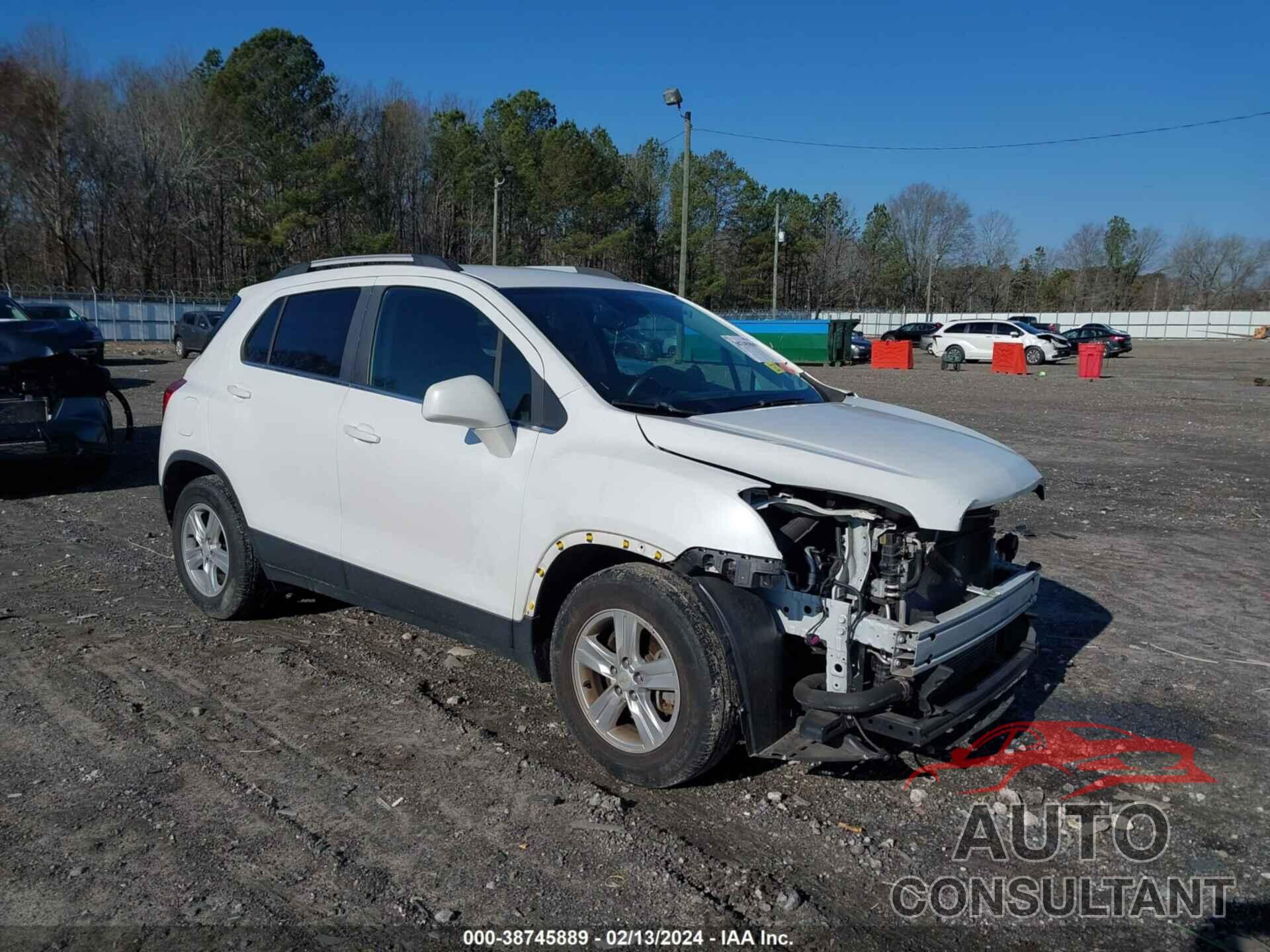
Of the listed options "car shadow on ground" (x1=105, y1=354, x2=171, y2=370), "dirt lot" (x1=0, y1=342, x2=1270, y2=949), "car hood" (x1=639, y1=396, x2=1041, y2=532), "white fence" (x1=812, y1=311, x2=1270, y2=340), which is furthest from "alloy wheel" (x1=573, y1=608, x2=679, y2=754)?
"white fence" (x1=812, y1=311, x2=1270, y2=340)

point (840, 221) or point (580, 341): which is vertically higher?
point (840, 221)

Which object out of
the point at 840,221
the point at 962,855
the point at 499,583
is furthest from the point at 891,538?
the point at 840,221

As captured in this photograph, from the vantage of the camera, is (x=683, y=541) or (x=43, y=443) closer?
(x=683, y=541)

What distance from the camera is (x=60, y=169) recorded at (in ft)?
178

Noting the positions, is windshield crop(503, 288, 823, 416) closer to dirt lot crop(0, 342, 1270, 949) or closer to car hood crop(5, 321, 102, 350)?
dirt lot crop(0, 342, 1270, 949)

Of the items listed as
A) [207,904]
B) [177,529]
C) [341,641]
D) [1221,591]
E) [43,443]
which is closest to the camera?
[207,904]

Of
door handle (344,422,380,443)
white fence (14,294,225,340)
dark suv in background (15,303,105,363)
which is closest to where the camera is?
door handle (344,422,380,443)

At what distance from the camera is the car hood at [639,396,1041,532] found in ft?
10.9

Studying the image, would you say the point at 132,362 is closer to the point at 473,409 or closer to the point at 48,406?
the point at 48,406

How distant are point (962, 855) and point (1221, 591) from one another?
4197 mm

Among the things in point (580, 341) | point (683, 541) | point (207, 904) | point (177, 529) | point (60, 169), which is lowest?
point (207, 904)

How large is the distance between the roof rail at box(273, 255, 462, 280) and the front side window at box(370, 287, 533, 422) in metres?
0.15

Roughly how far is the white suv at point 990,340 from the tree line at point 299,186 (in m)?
21.6

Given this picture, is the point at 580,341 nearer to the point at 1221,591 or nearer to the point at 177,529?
the point at 177,529
